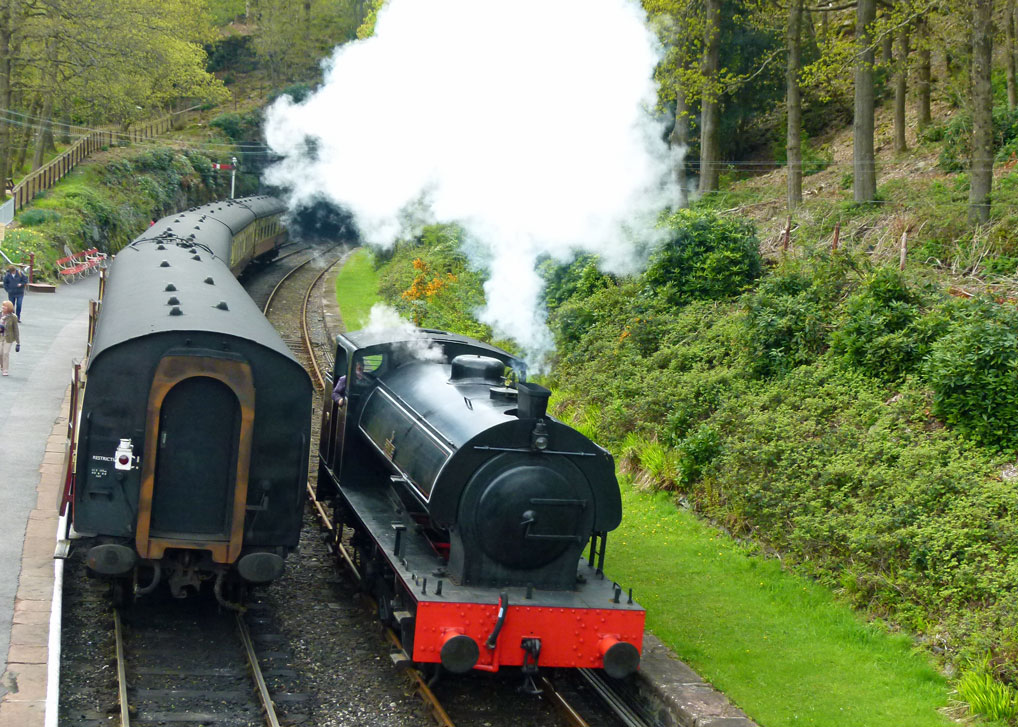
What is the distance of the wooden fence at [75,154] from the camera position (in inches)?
1380

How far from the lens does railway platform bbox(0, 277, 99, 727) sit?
24.6ft

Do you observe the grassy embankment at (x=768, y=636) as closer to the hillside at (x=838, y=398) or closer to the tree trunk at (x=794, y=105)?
the hillside at (x=838, y=398)

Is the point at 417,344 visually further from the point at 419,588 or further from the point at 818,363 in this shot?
the point at 818,363

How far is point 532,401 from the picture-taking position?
316 inches

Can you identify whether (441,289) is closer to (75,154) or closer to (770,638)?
(770,638)

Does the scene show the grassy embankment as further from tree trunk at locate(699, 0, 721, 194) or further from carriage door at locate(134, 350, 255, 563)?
tree trunk at locate(699, 0, 721, 194)

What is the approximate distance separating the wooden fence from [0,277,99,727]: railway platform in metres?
14.9

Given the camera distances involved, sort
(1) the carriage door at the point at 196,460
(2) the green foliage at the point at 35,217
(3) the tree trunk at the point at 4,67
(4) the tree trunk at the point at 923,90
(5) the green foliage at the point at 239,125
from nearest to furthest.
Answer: (1) the carriage door at the point at 196,460
(4) the tree trunk at the point at 923,90
(2) the green foliage at the point at 35,217
(3) the tree trunk at the point at 4,67
(5) the green foliage at the point at 239,125

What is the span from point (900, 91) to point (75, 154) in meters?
34.7

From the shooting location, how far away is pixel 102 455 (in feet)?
27.7

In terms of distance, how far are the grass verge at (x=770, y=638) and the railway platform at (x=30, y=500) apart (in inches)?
221

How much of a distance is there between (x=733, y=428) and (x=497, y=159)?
517cm

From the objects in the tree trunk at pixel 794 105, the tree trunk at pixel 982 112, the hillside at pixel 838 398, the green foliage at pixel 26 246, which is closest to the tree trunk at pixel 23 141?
the green foliage at pixel 26 246

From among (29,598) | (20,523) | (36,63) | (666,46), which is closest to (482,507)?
(29,598)
